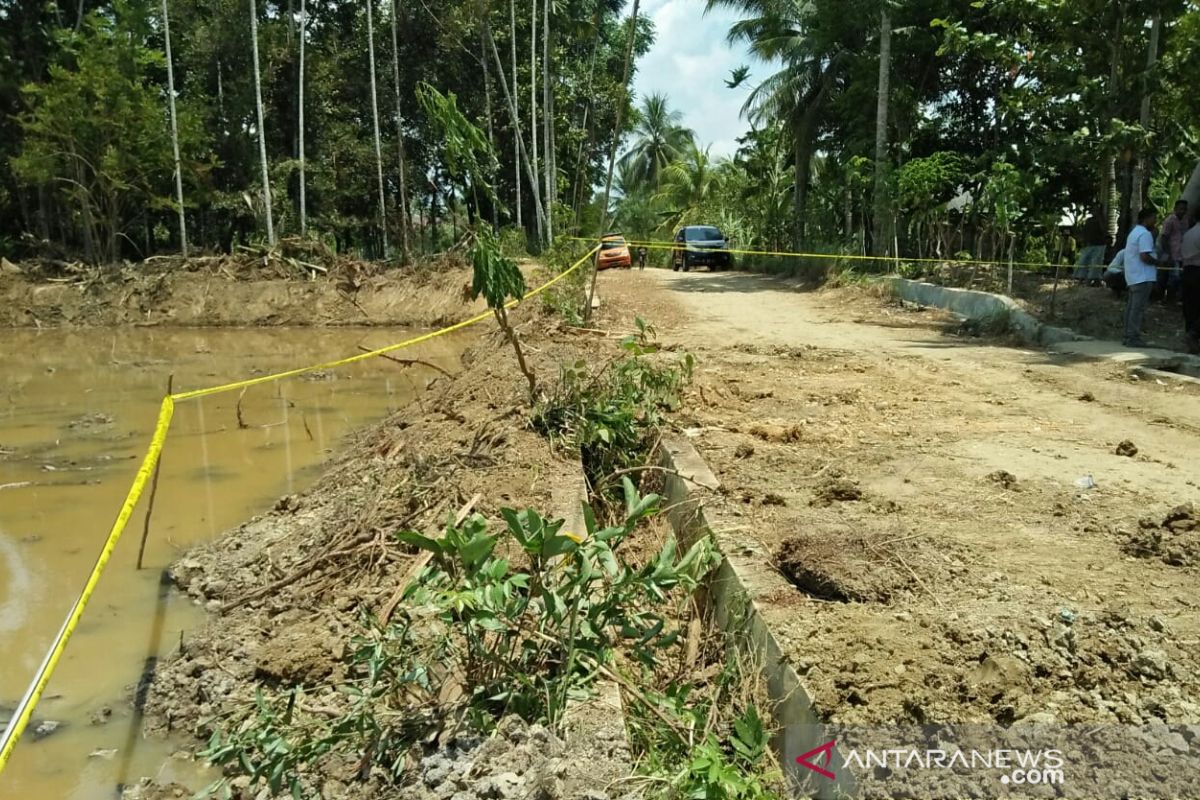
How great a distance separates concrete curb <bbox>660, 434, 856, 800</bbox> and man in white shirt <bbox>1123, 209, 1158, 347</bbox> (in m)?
6.64

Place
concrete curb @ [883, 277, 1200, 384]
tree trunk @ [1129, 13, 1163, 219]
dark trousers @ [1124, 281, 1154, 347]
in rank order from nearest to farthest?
concrete curb @ [883, 277, 1200, 384] → dark trousers @ [1124, 281, 1154, 347] → tree trunk @ [1129, 13, 1163, 219]

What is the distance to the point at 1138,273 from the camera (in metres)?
9.99

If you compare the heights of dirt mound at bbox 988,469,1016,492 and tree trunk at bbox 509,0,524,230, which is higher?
tree trunk at bbox 509,0,524,230

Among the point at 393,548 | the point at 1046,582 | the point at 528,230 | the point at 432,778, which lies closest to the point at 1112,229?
the point at 1046,582

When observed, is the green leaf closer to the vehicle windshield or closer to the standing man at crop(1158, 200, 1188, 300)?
the standing man at crop(1158, 200, 1188, 300)

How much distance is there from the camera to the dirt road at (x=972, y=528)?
3111 millimetres

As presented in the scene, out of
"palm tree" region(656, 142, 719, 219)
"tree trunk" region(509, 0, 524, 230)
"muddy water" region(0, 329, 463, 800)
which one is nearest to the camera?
"muddy water" region(0, 329, 463, 800)

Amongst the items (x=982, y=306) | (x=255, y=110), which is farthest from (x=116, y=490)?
(x=255, y=110)

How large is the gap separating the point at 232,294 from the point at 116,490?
16.9 m

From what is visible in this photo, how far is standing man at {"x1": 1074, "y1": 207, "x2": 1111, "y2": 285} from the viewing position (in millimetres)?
13931

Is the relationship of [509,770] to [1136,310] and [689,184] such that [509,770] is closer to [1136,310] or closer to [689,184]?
[1136,310]

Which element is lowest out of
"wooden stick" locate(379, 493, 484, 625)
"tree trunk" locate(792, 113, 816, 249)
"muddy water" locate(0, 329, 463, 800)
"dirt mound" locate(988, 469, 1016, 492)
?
"muddy water" locate(0, 329, 463, 800)

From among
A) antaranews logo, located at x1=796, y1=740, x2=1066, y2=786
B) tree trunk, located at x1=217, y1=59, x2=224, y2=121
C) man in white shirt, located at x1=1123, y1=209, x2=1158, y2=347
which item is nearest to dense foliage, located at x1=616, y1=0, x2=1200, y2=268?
man in white shirt, located at x1=1123, y1=209, x2=1158, y2=347

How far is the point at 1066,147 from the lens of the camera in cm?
1228
